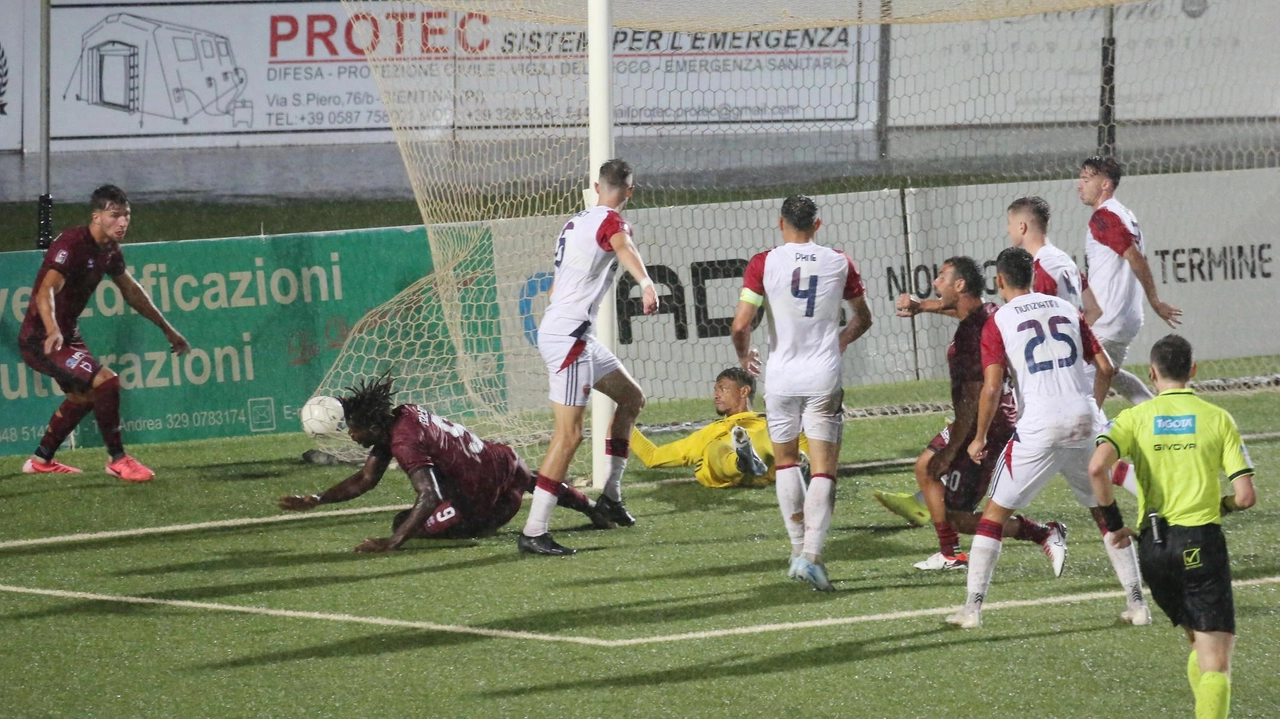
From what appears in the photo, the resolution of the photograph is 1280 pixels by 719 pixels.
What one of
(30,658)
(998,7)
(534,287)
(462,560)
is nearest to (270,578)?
(462,560)

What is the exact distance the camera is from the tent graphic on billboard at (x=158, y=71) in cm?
1958

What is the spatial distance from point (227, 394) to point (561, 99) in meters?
3.42

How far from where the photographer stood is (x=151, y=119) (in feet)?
65.0

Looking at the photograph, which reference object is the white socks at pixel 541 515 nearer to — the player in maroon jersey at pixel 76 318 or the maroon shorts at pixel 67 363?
the player in maroon jersey at pixel 76 318

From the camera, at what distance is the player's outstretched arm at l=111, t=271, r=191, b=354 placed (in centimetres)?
1022

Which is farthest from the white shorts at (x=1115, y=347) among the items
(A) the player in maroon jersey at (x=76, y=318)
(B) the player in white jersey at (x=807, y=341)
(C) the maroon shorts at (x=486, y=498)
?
(A) the player in maroon jersey at (x=76, y=318)

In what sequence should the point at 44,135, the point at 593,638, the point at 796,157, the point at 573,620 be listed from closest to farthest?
the point at 593,638, the point at 573,620, the point at 44,135, the point at 796,157

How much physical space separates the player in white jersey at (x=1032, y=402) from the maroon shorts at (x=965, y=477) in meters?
1.09

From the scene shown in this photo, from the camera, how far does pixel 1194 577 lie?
4.95m

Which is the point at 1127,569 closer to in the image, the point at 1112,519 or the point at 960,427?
the point at 1112,519

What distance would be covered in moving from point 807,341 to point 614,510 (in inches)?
83.7

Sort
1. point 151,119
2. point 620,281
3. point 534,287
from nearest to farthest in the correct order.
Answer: point 534,287, point 620,281, point 151,119

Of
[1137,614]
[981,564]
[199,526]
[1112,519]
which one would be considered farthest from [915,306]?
[199,526]

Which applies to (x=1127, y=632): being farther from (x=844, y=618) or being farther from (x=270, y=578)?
(x=270, y=578)
